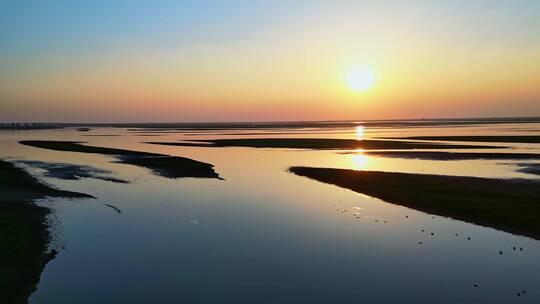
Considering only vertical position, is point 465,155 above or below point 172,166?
above

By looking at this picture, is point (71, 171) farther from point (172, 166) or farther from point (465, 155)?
point (465, 155)

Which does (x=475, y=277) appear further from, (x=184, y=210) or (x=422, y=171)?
(x=422, y=171)

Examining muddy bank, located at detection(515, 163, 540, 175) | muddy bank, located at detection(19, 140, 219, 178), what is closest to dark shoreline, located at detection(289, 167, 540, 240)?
muddy bank, located at detection(515, 163, 540, 175)

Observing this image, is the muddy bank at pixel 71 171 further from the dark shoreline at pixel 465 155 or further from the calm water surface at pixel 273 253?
the dark shoreline at pixel 465 155

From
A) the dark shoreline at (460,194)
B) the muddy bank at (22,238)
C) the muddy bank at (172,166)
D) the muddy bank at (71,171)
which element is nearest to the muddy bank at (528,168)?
the dark shoreline at (460,194)

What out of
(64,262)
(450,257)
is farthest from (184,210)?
(450,257)

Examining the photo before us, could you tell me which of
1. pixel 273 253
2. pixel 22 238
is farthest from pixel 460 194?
pixel 22 238
